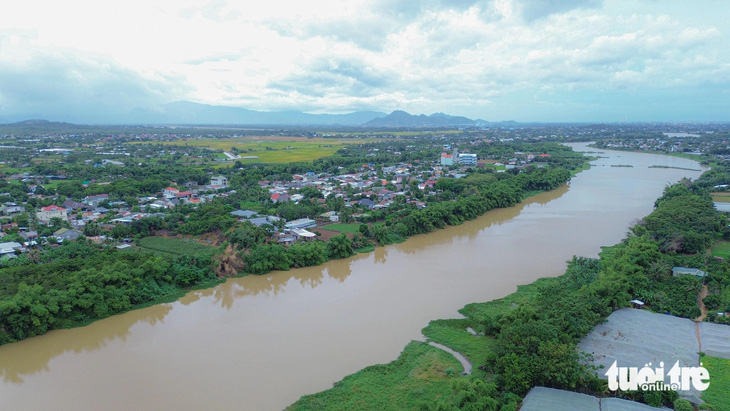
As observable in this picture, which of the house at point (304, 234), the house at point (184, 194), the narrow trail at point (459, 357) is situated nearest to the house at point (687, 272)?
the narrow trail at point (459, 357)

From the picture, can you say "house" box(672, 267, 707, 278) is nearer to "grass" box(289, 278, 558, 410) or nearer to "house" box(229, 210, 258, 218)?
"grass" box(289, 278, 558, 410)

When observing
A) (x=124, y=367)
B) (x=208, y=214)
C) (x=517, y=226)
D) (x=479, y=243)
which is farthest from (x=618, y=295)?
(x=208, y=214)

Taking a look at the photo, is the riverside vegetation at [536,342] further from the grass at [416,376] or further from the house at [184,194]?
the house at [184,194]

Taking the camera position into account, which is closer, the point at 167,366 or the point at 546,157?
the point at 167,366

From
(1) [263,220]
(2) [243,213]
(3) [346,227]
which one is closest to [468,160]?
(3) [346,227]

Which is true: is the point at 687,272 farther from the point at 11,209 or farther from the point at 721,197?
the point at 11,209

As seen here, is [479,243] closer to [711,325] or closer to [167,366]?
[711,325]
